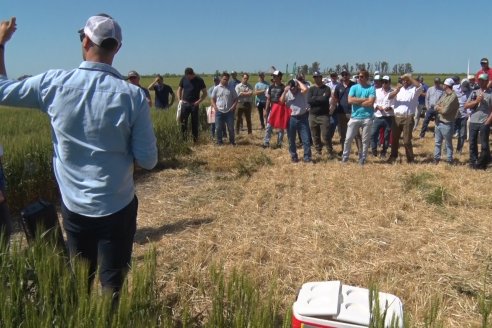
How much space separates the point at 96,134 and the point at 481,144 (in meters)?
8.10

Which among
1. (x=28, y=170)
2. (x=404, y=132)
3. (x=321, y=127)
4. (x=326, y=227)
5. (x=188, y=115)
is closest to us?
(x=326, y=227)

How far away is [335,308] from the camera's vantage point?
200 cm

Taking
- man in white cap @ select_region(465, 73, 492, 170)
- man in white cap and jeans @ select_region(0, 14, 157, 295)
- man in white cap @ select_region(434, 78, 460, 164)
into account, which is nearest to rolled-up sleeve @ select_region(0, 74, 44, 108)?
man in white cap and jeans @ select_region(0, 14, 157, 295)

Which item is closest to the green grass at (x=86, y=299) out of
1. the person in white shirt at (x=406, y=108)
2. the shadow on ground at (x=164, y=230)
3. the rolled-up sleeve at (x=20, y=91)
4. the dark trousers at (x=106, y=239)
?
the dark trousers at (x=106, y=239)

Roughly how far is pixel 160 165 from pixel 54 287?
644cm

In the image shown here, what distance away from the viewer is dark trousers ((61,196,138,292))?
226cm

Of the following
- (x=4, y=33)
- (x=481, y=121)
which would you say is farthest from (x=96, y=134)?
(x=481, y=121)

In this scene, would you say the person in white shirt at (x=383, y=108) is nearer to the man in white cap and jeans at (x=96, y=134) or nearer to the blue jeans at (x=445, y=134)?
the blue jeans at (x=445, y=134)

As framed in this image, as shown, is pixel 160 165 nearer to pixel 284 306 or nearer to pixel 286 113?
pixel 286 113

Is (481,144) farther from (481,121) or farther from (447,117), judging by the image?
(447,117)

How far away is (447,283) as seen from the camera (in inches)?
143

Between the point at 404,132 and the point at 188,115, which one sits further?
the point at 188,115

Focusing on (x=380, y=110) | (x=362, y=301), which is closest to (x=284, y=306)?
(x=362, y=301)

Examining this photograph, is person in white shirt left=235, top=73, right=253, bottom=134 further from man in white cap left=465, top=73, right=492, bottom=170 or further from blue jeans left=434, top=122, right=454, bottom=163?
man in white cap left=465, top=73, right=492, bottom=170
